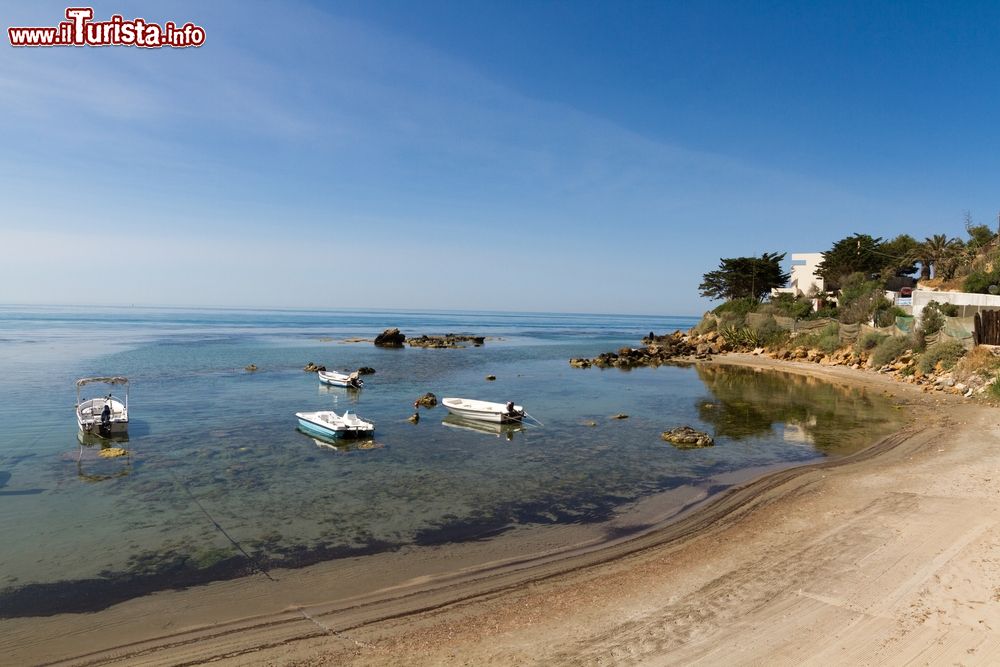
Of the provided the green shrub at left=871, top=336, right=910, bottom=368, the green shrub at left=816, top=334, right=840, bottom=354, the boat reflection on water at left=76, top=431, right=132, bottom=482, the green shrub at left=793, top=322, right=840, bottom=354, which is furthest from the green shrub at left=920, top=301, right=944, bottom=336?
the boat reflection on water at left=76, top=431, right=132, bottom=482

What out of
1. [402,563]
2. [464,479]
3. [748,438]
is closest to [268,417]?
[464,479]

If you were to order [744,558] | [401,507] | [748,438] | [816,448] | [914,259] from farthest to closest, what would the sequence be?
[914,259] < [748,438] < [816,448] < [401,507] < [744,558]

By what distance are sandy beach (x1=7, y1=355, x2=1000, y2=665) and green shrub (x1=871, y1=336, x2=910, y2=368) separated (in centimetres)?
3628

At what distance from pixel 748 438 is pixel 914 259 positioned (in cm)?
6126

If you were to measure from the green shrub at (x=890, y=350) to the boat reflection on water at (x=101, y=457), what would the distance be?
52.8 meters

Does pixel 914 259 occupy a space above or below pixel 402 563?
above

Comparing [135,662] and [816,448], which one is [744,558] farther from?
[816,448]

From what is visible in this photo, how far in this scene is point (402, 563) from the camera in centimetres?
1305

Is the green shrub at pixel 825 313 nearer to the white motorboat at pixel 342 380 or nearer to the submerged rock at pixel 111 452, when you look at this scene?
the white motorboat at pixel 342 380

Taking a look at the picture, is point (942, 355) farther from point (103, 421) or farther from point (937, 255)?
point (103, 421)

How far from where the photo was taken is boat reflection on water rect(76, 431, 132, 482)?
20.2m

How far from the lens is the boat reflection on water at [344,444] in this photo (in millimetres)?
24533

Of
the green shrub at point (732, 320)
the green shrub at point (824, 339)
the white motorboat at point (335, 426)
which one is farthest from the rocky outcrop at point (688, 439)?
the green shrub at point (732, 320)

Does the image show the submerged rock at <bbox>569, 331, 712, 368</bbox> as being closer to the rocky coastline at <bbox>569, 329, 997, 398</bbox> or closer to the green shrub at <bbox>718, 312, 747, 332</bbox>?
the rocky coastline at <bbox>569, 329, 997, 398</bbox>
